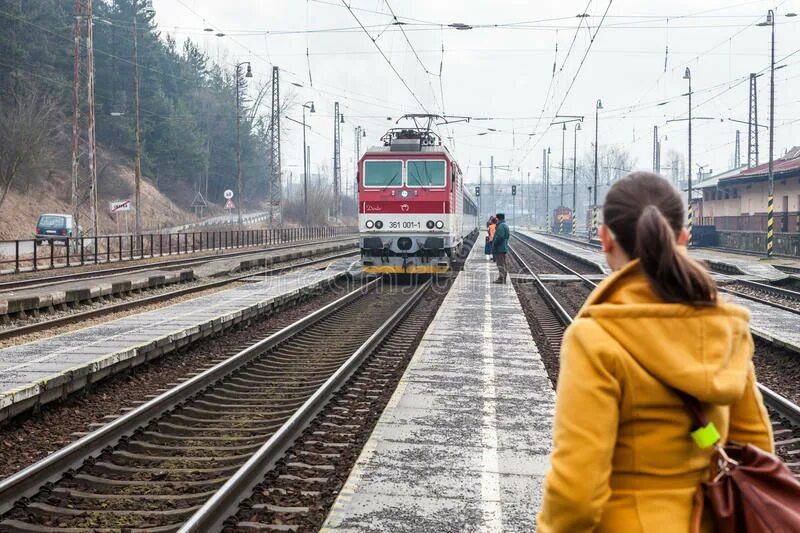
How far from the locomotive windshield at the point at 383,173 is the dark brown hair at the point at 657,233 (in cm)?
1981

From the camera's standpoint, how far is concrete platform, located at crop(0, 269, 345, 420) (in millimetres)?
8008

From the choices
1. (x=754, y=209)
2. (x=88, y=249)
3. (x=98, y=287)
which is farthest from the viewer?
(x=754, y=209)

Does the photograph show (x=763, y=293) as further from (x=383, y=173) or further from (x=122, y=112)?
(x=122, y=112)

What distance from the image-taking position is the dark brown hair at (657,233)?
2066mm

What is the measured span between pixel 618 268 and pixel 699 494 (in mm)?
602

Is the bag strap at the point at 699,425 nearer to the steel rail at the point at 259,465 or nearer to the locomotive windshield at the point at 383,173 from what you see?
the steel rail at the point at 259,465

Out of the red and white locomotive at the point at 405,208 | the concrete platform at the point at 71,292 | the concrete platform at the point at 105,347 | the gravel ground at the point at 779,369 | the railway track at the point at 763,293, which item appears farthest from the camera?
the red and white locomotive at the point at 405,208

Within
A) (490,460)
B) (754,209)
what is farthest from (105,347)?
(754,209)

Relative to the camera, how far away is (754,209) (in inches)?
1631

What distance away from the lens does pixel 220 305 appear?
15.5 metres

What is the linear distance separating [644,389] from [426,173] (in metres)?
20.1

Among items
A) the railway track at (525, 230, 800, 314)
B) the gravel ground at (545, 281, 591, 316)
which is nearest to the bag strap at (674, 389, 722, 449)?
the gravel ground at (545, 281, 591, 316)

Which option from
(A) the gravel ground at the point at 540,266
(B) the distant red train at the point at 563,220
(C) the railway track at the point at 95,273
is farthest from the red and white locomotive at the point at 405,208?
(B) the distant red train at the point at 563,220

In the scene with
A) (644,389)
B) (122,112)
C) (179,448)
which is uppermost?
(122,112)
